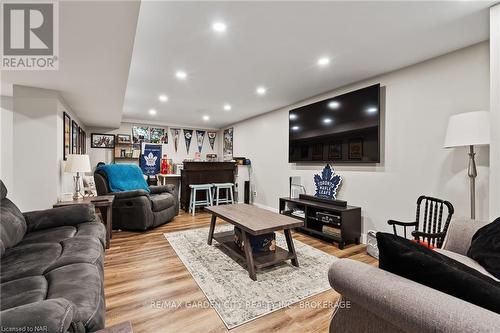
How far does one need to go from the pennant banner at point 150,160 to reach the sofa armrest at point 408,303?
6.37m

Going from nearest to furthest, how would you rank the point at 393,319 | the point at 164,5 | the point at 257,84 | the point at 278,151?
1. the point at 393,319
2. the point at 164,5
3. the point at 257,84
4. the point at 278,151

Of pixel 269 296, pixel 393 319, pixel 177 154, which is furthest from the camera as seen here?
pixel 177 154

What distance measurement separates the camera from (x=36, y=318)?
0.66 meters

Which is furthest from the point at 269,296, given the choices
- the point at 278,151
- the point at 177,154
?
the point at 177,154

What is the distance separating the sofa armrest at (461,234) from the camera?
5.48 feet

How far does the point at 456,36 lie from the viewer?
2.13 metres

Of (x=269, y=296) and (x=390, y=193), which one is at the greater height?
(x=390, y=193)

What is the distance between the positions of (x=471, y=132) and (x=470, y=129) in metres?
0.03

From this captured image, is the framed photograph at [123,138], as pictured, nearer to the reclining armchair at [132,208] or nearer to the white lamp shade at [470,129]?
the reclining armchair at [132,208]

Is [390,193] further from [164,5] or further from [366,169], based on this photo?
[164,5]

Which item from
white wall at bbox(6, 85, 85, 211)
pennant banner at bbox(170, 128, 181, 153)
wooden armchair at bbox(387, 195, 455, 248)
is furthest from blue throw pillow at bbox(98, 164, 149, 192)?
wooden armchair at bbox(387, 195, 455, 248)

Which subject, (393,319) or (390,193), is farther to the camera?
(390,193)

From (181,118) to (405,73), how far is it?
489 cm

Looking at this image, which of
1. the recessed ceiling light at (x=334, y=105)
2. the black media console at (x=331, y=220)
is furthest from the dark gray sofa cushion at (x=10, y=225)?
the recessed ceiling light at (x=334, y=105)
